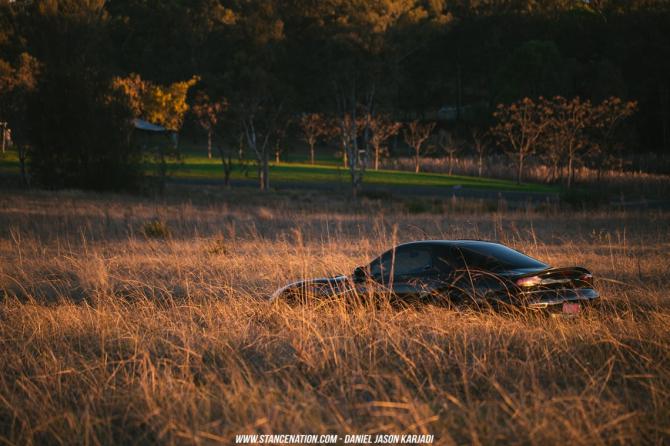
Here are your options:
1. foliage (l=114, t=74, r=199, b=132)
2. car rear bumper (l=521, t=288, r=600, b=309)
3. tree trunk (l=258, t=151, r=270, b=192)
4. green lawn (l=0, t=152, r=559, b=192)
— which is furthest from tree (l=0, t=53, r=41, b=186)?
car rear bumper (l=521, t=288, r=600, b=309)

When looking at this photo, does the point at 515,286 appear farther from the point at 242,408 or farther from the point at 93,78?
the point at 93,78

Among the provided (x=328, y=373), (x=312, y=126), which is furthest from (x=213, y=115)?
(x=328, y=373)

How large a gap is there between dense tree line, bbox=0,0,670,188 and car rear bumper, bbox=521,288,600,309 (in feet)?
89.5

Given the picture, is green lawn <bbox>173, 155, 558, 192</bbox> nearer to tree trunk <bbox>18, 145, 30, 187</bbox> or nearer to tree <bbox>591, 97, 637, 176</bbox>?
tree <bbox>591, 97, 637, 176</bbox>

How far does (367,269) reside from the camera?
8305 mm

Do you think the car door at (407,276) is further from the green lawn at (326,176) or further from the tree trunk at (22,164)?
the green lawn at (326,176)

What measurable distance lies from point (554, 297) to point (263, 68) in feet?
124

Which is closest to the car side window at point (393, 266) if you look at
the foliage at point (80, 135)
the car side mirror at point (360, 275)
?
the car side mirror at point (360, 275)

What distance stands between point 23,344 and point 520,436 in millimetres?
4619

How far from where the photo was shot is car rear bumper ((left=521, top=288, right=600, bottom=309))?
7.42 meters

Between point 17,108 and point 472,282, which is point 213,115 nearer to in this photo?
point 17,108

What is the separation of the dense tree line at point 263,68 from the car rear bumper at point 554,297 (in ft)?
89.5

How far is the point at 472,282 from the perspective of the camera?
7.62m

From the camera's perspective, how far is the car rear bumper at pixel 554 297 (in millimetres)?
7418
